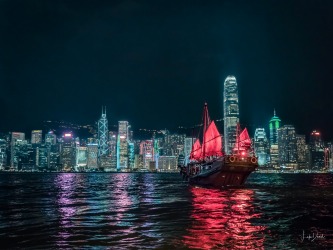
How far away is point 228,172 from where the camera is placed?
72.2 meters

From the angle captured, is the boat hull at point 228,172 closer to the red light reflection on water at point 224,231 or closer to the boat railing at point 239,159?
Answer: the boat railing at point 239,159

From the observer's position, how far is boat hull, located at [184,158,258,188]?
71.1 meters

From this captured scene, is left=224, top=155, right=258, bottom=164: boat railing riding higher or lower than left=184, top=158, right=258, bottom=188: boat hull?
higher

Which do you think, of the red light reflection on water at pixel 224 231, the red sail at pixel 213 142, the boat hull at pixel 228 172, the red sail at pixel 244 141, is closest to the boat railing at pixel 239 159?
the boat hull at pixel 228 172

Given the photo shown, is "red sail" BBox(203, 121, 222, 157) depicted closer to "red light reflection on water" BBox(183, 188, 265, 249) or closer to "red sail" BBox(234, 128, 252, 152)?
"red sail" BBox(234, 128, 252, 152)

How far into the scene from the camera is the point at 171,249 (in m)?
18.1

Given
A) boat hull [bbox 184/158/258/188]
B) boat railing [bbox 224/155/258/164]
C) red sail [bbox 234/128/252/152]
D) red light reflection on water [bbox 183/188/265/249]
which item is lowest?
red light reflection on water [bbox 183/188/265/249]

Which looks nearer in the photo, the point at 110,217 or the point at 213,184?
the point at 110,217

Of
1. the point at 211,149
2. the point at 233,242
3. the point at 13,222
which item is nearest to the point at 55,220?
the point at 13,222

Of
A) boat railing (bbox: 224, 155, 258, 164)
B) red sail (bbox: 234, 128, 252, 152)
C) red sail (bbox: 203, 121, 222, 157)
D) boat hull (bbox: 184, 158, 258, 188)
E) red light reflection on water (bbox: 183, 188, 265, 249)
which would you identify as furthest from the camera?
red sail (bbox: 203, 121, 222, 157)

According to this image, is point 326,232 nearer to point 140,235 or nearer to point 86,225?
point 140,235

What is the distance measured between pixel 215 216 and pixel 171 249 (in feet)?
42.9

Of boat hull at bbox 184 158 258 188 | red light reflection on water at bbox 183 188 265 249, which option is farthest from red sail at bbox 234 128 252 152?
red light reflection on water at bbox 183 188 265 249

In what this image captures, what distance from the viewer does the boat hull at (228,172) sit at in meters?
71.1
